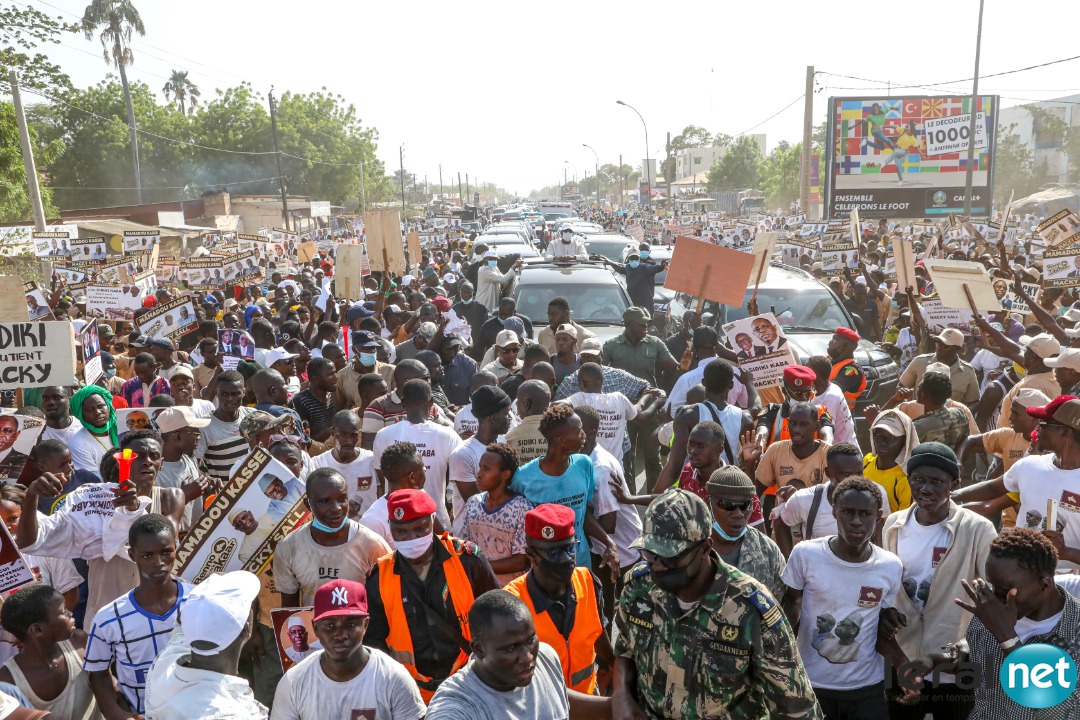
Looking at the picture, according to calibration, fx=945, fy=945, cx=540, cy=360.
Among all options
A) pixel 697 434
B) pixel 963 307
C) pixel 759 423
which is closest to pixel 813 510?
pixel 697 434

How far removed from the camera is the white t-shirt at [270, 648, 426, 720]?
311 centimetres

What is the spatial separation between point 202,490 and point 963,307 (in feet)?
24.0

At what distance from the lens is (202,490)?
5184mm

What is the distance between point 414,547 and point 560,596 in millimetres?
603

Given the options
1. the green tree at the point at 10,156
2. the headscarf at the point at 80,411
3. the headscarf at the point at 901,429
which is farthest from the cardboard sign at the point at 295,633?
the green tree at the point at 10,156

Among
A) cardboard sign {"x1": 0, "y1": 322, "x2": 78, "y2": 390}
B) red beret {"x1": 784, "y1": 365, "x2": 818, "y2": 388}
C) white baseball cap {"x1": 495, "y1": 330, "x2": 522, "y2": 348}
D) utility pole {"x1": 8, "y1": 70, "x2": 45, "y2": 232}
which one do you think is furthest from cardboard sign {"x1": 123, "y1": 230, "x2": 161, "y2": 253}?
red beret {"x1": 784, "y1": 365, "x2": 818, "y2": 388}

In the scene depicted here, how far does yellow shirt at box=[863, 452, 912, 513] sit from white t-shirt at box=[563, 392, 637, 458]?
1.89 metres

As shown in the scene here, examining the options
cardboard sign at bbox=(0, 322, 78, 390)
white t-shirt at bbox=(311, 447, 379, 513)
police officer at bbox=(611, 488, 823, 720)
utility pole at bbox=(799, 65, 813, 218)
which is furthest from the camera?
utility pole at bbox=(799, 65, 813, 218)

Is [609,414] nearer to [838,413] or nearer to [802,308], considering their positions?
[838,413]

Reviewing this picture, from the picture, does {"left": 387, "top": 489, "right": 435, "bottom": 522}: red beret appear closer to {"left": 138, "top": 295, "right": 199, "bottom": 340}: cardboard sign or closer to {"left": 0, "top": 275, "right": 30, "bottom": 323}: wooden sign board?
{"left": 0, "top": 275, "right": 30, "bottom": 323}: wooden sign board

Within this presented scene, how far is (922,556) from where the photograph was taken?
3.94 meters

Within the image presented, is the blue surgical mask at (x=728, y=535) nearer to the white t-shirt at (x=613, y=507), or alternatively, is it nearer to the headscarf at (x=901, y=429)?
the white t-shirt at (x=613, y=507)

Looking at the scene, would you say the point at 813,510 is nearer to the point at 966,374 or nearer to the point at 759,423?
the point at 759,423

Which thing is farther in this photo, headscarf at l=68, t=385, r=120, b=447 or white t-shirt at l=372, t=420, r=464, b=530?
headscarf at l=68, t=385, r=120, b=447
